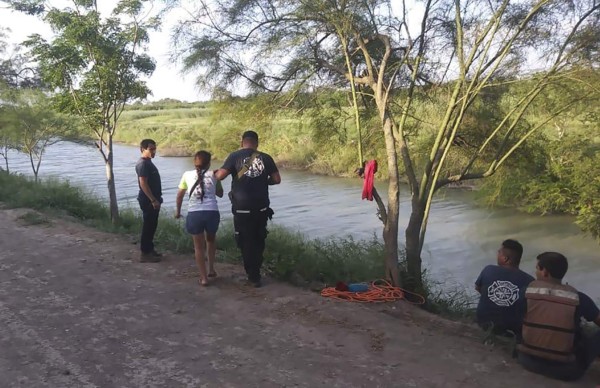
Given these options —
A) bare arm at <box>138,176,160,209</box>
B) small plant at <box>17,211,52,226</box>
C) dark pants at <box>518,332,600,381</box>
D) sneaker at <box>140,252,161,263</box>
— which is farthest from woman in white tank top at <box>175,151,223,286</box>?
small plant at <box>17,211,52,226</box>

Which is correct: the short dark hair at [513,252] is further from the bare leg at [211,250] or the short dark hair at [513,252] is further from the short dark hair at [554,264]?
the bare leg at [211,250]

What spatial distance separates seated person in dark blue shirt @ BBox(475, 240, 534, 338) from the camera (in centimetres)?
500

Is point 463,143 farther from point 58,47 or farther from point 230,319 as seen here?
point 58,47

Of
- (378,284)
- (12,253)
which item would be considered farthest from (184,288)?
(12,253)

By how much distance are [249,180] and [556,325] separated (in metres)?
3.40

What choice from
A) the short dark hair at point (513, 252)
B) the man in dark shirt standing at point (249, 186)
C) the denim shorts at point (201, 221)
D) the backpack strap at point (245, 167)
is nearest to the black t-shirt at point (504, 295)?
the short dark hair at point (513, 252)

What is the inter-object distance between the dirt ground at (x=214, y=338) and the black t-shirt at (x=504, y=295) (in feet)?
1.02

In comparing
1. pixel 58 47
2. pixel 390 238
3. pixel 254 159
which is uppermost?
pixel 58 47

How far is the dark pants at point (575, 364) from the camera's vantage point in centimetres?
427

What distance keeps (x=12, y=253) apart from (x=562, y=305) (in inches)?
293

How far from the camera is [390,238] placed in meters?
7.43

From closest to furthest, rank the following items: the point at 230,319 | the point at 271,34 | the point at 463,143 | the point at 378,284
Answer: the point at 230,319, the point at 378,284, the point at 271,34, the point at 463,143

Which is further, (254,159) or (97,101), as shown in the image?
(97,101)

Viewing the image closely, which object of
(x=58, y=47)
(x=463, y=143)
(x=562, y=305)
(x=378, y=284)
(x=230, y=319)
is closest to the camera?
(x=562, y=305)
